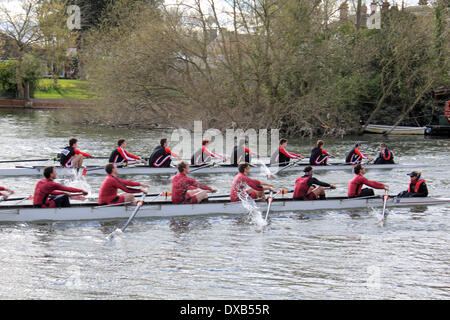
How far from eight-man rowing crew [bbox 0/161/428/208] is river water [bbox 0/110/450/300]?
20.7 inches

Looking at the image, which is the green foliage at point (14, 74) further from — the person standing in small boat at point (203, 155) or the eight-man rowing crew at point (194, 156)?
the person standing in small boat at point (203, 155)

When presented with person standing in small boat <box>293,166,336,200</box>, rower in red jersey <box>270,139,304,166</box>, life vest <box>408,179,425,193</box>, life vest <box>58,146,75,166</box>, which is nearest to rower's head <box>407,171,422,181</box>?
life vest <box>408,179,425,193</box>

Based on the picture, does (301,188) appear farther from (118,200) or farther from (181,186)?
(118,200)

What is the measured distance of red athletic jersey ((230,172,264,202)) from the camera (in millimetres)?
13562

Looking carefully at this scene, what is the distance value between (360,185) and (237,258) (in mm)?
5347

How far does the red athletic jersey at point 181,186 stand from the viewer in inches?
527

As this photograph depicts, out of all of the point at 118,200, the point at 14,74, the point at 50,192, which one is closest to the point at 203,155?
the point at 118,200

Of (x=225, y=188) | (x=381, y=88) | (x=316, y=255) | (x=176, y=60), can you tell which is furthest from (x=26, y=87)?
(x=316, y=255)

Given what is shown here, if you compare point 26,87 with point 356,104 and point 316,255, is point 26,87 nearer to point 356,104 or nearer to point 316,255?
point 356,104

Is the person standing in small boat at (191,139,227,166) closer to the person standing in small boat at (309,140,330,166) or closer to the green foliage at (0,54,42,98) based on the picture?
the person standing in small boat at (309,140,330,166)

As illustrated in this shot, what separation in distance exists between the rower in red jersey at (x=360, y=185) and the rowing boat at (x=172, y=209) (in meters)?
0.16

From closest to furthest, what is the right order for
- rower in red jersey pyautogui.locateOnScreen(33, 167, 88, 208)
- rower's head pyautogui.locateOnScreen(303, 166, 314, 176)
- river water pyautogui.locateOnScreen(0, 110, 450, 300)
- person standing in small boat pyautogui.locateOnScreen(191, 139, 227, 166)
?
river water pyautogui.locateOnScreen(0, 110, 450, 300)
rower in red jersey pyautogui.locateOnScreen(33, 167, 88, 208)
rower's head pyautogui.locateOnScreen(303, 166, 314, 176)
person standing in small boat pyautogui.locateOnScreen(191, 139, 227, 166)

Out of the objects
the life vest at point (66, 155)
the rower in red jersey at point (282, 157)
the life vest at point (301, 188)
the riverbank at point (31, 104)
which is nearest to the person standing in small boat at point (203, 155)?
the rower in red jersey at point (282, 157)
